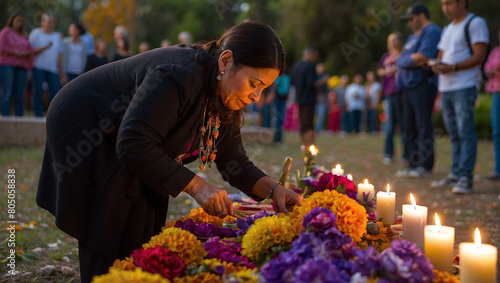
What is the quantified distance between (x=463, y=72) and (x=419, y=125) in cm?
105

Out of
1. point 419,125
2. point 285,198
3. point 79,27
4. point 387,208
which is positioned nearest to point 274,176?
point 419,125

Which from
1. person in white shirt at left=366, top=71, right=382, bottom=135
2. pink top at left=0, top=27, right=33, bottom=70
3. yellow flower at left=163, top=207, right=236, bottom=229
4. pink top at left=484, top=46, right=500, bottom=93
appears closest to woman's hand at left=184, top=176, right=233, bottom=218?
yellow flower at left=163, top=207, right=236, bottom=229

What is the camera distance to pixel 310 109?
323 inches

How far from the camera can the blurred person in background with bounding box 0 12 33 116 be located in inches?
291

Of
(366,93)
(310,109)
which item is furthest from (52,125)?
(366,93)

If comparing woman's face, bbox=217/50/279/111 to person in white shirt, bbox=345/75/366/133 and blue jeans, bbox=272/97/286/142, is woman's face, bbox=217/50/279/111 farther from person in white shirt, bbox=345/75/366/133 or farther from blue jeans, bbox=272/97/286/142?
person in white shirt, bbox=345/75/366/133

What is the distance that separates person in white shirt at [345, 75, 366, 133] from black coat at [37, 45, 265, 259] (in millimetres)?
12200

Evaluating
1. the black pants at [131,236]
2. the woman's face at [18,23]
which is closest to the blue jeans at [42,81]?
the woman's face at [18,23]

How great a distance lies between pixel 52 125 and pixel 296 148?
781 cm

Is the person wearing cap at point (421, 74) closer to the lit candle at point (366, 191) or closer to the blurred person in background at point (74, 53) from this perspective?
the lit candle at point (366, 191)

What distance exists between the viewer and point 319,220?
145 centimetres

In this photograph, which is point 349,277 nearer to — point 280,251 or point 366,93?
point 280,251

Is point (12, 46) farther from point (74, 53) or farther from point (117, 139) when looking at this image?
point (117, 139)

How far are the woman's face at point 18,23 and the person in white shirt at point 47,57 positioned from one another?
1.34 feet
